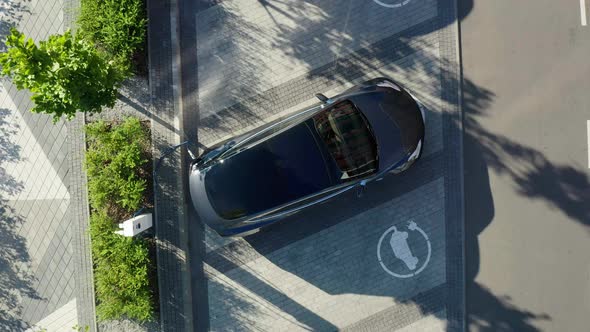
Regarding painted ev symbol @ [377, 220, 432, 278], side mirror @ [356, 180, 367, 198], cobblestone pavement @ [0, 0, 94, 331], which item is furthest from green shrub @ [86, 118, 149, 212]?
painted ev symbol @ [377, 220, 432, 278]

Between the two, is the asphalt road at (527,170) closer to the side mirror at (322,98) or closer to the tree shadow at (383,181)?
the tree shadow at (383,181)

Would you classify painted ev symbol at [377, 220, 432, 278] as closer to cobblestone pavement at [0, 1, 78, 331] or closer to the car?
the car

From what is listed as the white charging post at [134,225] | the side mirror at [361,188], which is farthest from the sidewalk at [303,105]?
the white charging post at [134,225]

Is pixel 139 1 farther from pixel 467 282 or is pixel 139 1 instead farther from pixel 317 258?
pixel 467 282

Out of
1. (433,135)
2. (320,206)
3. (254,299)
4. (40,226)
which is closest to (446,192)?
(433,135)

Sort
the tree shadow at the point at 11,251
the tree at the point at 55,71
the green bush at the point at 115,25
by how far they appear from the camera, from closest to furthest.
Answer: the tree at the point at 55,71 → the green bush at the point at 115,25 → the tree shadow at the point at 11,251

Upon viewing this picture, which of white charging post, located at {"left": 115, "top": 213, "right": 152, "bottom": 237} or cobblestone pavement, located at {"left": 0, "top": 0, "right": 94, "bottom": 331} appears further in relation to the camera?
cobblestone pavement, located at {"left": 0, "top": 0, "right": 94, "bottom": 331}
